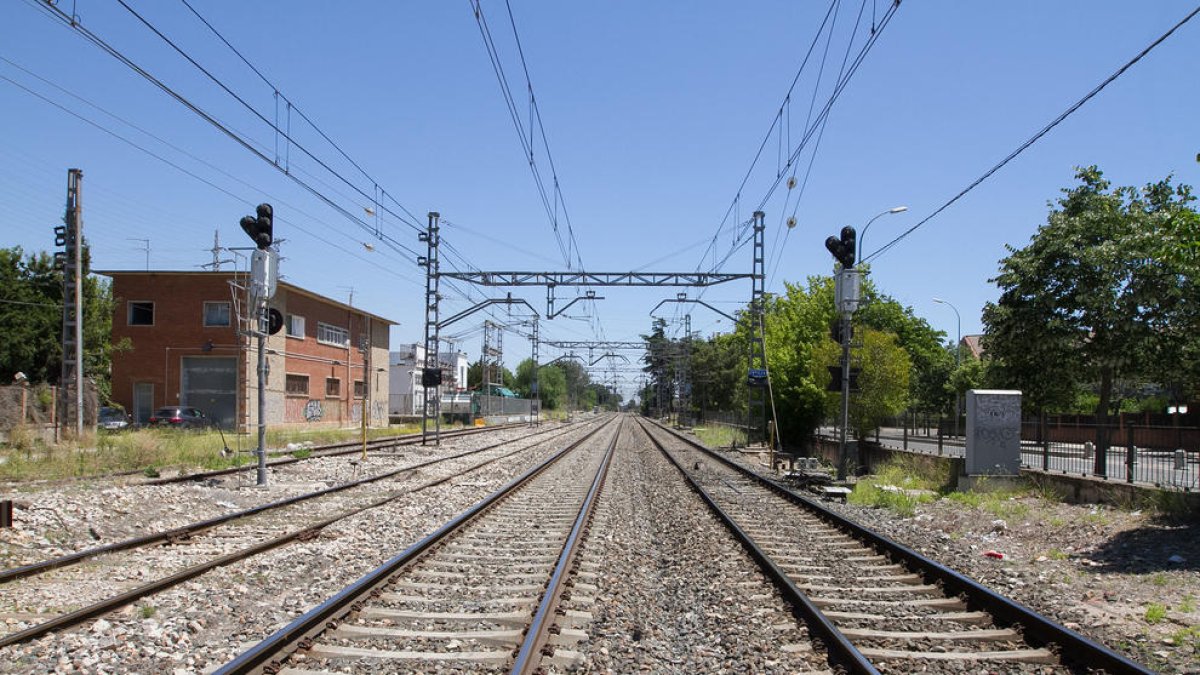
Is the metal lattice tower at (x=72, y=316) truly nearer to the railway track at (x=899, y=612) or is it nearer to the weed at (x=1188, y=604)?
the railway track at (x=899, y=612)

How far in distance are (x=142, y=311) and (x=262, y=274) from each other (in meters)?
32.9

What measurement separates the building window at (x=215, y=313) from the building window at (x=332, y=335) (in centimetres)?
734

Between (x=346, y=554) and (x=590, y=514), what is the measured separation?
485 cm

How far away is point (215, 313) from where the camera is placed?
4431cm

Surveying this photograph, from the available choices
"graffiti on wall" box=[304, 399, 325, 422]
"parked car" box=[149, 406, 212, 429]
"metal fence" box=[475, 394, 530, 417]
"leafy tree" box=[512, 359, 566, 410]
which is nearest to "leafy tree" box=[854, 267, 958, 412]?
"metal fence" box=[475, 394, 530, 417]

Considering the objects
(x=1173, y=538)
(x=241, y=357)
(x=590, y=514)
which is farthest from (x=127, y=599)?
(x=241, y=357)

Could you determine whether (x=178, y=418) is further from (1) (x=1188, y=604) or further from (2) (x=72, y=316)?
(1) (x=1188, y=604)

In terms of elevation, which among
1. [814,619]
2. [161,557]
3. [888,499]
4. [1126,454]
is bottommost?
[888,499]

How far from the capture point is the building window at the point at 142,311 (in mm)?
44469

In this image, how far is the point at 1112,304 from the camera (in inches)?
765

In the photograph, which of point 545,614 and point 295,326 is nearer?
point 545,614

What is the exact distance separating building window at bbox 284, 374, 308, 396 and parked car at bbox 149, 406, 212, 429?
5.61 metres

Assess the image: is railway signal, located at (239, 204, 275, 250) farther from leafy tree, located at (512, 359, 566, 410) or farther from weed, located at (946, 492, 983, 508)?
leafy tree, located at (512, 359, 566, 410)

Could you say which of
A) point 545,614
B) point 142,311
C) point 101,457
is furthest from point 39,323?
point 545,614
